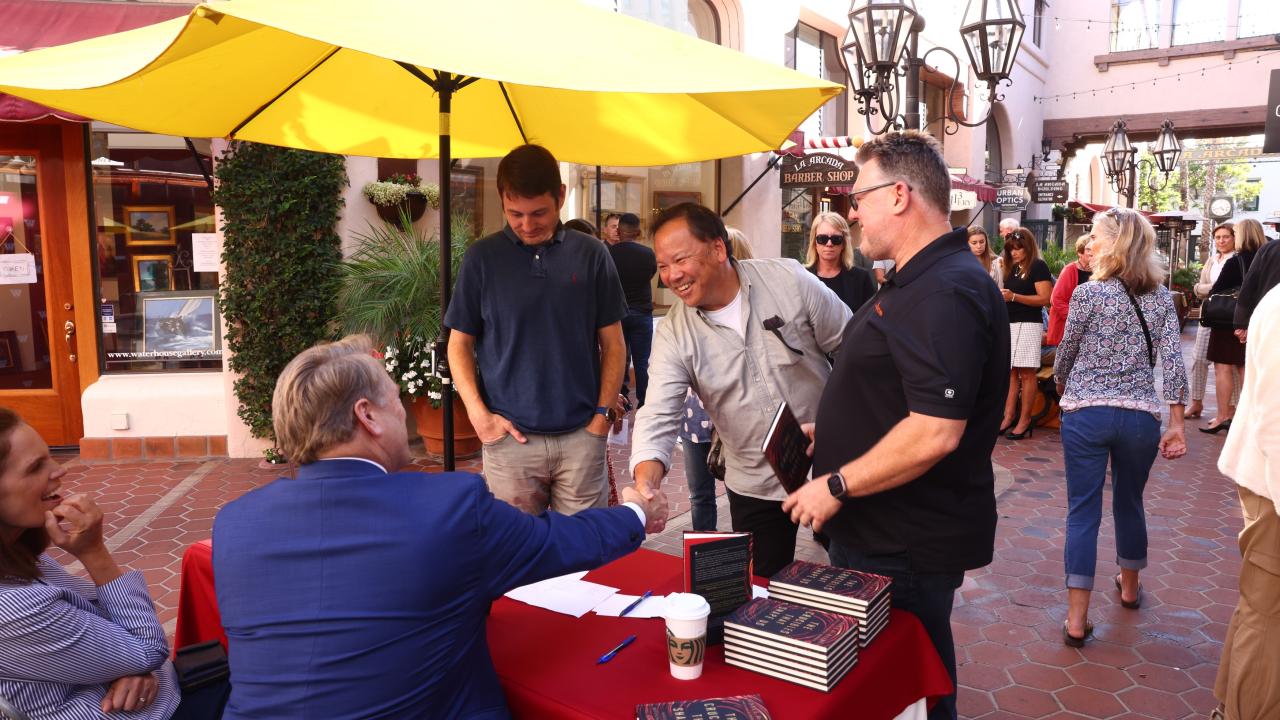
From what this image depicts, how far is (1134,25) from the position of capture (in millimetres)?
22078

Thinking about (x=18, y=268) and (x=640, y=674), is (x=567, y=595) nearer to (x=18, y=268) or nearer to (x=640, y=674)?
(x=640, y=674)

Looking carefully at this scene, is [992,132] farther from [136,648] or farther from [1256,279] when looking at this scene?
[136,648]

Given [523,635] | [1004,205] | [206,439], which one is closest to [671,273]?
[523,635]

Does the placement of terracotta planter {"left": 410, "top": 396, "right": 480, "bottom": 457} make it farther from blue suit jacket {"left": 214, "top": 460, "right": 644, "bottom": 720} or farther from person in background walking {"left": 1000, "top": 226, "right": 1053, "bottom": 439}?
blue suit jacket {"left": 214, "top": 460, "right": 644, "bottom": 720}

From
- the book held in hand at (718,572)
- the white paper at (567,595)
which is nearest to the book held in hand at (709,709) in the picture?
the book held in hand at (718,572)

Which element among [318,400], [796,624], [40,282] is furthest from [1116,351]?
[40,282]

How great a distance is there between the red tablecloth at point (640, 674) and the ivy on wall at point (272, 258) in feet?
17.9

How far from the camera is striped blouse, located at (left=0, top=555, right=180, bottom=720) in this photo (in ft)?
6.02

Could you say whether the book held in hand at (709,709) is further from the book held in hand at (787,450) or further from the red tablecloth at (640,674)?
the book held in hand at (787,450)

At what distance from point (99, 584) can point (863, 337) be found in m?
2.07

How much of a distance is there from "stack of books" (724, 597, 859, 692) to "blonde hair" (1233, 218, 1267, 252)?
28.6ft

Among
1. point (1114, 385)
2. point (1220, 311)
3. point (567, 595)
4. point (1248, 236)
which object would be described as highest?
point (1248, 236)

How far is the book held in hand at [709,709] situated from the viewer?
1.74m

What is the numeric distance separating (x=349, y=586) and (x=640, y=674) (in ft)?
2.33
